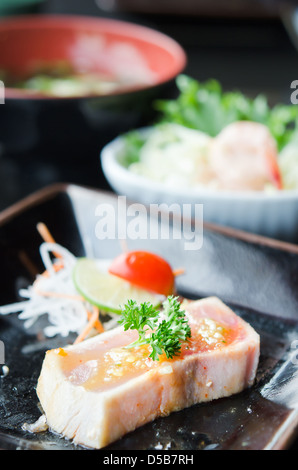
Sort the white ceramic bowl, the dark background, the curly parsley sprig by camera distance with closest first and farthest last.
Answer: the curly parsley sprig, the white ceramic bowl, the dark background

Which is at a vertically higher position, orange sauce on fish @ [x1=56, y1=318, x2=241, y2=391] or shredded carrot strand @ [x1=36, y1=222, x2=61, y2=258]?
orange sauce on fish @ [x1=56, y1=318, x2=241, y2=391]

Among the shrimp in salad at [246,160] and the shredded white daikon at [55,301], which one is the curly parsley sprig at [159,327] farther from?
the shrimp in salad at [246,160]

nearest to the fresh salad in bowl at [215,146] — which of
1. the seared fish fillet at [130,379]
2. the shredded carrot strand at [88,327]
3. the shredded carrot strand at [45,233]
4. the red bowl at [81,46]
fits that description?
the red bowl at [81,46]

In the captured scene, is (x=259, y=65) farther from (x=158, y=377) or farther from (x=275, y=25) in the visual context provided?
(x=158, y=377)

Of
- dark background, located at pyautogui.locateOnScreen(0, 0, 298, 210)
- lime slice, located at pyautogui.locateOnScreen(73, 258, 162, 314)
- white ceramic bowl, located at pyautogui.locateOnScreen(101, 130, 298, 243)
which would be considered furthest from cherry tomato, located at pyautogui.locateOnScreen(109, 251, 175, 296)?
dark background, located at pyautogui.locateOnScreen(0, 0, 298, 210)

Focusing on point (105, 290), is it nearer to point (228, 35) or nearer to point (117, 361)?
point (117, 361)

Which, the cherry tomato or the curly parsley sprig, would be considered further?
the cherry tomato

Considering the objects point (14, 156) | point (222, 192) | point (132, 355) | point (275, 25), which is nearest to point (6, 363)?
point (132, 355)

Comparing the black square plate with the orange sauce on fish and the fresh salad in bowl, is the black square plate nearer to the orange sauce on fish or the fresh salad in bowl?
the orange sauce on fish
